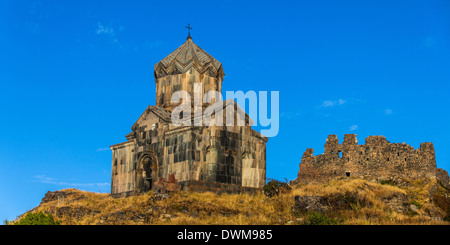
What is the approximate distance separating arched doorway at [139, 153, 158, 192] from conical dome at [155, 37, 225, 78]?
15.7ft

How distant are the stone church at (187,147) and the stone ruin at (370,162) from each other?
1664 cm

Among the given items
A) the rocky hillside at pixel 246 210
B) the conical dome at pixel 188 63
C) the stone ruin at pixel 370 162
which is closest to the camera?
the rocky hillside at pixel 246 210

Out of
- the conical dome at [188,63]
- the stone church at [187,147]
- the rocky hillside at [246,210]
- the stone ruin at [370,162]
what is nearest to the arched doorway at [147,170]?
the stone church at [187,147]

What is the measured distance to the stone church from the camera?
23.0 m

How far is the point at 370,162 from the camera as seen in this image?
39906mm

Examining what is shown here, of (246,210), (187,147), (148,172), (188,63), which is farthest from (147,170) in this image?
(246,210)

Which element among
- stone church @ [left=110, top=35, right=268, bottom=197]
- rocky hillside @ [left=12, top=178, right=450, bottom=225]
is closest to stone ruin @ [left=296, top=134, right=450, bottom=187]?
Answer: rocky hillside @ [left=12, top=178, right=450, bottom=225]

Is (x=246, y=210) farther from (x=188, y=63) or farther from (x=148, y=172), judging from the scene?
(x=188, y=63)

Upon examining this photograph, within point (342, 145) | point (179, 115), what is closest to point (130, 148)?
point (179, 115)

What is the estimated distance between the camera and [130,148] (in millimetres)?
25938

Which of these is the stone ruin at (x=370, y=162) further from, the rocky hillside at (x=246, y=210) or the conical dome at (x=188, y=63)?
the conical dome at (x=188, y=63)

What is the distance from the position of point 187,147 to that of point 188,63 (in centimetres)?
541

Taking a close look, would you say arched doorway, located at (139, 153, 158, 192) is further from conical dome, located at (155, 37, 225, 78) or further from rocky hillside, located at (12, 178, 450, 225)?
conical dome, located at (155, 37, 225, 78)

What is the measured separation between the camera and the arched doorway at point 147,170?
2431 cm
